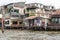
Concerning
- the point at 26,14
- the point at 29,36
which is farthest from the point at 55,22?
the point at 29,36

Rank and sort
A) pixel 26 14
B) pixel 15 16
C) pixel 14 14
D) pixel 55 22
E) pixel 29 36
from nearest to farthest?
pixel 29 36
pixel 55 22
pixel 15 16
pixel 14 14
pixel 26 14

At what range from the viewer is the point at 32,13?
151 ft

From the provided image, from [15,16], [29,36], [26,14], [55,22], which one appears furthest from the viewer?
[26,14]

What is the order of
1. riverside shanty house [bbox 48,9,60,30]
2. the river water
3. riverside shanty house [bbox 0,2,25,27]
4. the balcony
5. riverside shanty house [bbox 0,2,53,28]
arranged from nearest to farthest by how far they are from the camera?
the river water, riverside shanty house [bbox 48,9,60,30], riverside shanty house [bbox 0,2,53,28], riverside shanty house [bbox 0,2,25,27], the balcony

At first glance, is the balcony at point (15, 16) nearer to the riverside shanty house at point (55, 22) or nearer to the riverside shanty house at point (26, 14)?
the riverside shanty house at point (26, 14)

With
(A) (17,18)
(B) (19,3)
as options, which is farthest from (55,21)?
(B) (19,3)

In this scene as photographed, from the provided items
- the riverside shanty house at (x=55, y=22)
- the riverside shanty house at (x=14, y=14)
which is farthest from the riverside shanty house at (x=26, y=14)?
the riverside shanty house at (x=55, y=22)

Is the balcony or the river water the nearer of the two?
the river water

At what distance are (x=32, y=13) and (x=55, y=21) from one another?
7.51 m

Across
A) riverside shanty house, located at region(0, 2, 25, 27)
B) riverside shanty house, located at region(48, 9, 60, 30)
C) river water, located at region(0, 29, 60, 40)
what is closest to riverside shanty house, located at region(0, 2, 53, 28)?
riverside shanty house, located at region(0, 2, 25, 27)

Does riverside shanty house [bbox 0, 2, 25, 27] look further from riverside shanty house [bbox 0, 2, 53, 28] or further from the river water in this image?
the river water

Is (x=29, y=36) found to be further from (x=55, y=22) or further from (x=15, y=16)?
(x=15, y=16)

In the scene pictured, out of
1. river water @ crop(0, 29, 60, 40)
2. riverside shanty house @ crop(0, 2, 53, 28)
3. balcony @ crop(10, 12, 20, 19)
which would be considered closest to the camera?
river water @ crop(0, 29, 60, 40)

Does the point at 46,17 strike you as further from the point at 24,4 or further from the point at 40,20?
the point at 24,4
